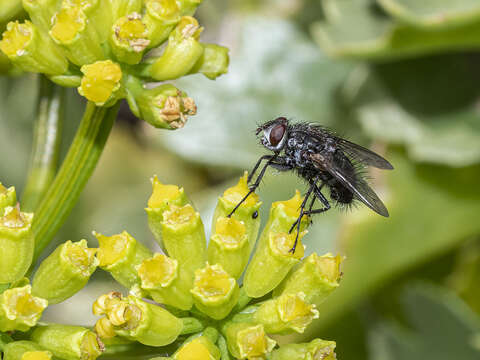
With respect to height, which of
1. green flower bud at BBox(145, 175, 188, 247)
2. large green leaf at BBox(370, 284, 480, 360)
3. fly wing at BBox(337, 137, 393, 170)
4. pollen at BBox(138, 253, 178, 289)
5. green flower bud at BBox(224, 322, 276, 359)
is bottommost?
large green leaf at BBox(370, 284, 480, 360)

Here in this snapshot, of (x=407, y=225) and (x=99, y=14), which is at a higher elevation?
(x=99, y=14)

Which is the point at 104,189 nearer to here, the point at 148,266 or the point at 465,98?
the point at 465,98

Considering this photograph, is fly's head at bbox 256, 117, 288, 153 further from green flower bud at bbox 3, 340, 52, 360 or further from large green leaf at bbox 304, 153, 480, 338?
large green leaf at bbox 304, 153, 480, 338

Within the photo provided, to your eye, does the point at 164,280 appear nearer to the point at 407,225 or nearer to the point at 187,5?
the point at 187,5

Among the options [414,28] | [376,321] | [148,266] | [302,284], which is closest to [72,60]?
[148,266]

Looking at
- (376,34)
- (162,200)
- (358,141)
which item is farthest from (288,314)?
(358,141)

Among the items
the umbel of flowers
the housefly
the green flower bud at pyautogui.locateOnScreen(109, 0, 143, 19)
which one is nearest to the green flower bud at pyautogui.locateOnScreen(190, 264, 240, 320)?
the umbel of flowers
